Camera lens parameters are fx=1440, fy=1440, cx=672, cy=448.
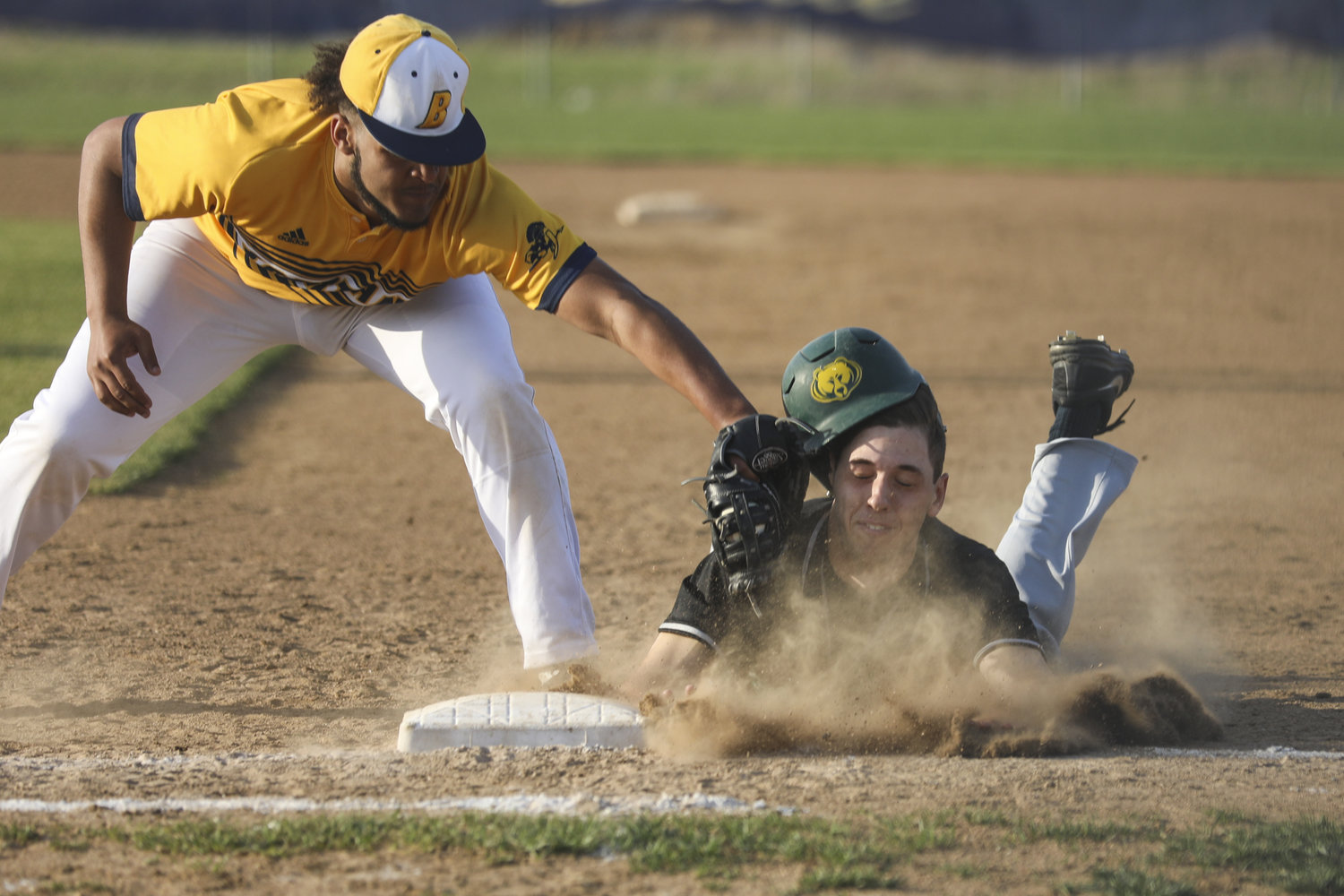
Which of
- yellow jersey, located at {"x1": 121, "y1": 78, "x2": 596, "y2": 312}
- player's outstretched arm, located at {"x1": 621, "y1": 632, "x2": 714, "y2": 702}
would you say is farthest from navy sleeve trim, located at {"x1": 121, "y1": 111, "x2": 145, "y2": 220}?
player's outstretched arm, located at {"x1": 621, "y1": 632, "x2": 714, "y2": 702}

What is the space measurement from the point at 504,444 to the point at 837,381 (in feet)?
2.67

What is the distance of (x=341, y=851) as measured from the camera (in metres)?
2.47

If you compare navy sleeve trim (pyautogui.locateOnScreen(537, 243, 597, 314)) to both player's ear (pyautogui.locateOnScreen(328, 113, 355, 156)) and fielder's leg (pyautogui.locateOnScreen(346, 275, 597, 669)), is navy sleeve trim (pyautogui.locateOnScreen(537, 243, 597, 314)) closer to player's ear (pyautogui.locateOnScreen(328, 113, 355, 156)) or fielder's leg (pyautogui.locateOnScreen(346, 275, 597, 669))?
fielder's leg (pyautogui.locateOnScreen(346, 275, 597, 669))

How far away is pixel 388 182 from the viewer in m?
3.18

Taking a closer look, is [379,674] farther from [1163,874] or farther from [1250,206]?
[1250,206]

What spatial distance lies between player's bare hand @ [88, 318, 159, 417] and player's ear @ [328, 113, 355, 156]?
25.4 inches

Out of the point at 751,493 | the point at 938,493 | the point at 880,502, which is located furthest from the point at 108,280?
the point at 938,493

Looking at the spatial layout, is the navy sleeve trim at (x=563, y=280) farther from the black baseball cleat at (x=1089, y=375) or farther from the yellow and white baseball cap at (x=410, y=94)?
the black baseball cleat at (x=1089, y=375)

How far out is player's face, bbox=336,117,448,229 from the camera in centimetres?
316

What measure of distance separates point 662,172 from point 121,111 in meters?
12.7

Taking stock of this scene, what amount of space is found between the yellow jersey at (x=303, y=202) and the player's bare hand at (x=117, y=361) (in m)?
0.27

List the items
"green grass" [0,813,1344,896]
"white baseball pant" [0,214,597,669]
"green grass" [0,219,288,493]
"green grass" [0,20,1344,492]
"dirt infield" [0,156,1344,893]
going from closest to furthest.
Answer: "green grass" [0,813,1344,896] < "dirt infield" [0,156,1344,893] < "white baseball pant" [0,214,597,669] < "green grass" [0,219,288,493] < "green grass" [0,20,1344,492]

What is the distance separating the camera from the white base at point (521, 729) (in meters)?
3.09

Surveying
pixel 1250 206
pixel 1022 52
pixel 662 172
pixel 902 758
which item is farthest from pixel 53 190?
pixel 1022 52
